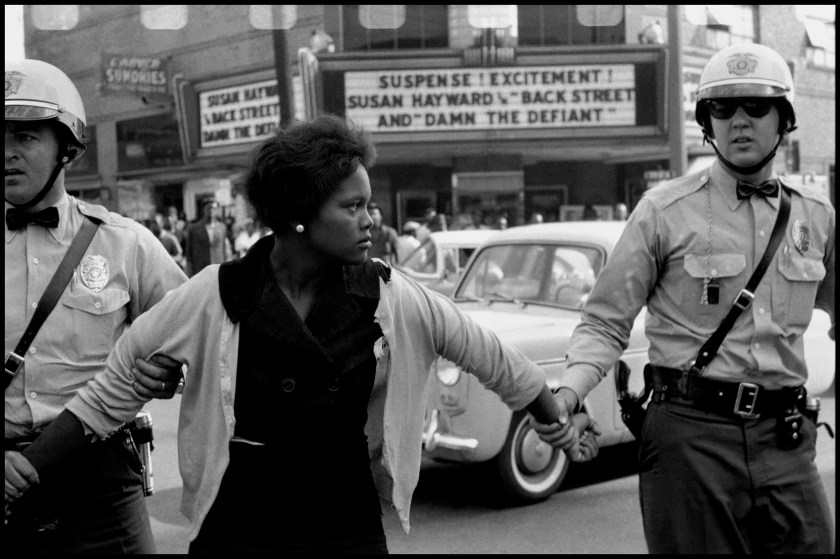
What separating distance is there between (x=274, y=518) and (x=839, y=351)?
2213 mm

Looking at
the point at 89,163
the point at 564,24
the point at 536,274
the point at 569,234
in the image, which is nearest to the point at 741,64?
the point at 569,234

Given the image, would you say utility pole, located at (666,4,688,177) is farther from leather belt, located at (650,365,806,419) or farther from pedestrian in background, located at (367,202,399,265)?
leather belt, located at (650,365,806,419)

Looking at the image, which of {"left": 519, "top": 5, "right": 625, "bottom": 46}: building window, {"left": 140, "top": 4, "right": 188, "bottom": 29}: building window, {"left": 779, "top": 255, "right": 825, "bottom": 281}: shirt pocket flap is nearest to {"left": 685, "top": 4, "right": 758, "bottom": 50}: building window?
{"left": 519, "top": 5, "right": 625, "bottom": 46}: building window

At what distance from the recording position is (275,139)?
2.63m

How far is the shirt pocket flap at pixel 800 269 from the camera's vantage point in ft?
10.9

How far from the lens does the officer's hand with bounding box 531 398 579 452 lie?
3.08 metres

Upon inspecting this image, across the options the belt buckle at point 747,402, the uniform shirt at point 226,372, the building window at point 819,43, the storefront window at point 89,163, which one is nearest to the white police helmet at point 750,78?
the belt buckle at point 747,402

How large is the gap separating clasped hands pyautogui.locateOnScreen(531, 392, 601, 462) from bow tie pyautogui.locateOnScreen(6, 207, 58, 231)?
1.59 m

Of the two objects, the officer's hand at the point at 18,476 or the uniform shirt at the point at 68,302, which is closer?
the officer's hand at the point at 18,476

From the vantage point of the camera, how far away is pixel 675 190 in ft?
11.4

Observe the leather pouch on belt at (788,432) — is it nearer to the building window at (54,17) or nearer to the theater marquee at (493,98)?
the theater marquee at (493,98)

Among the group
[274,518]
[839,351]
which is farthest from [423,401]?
[839,351]

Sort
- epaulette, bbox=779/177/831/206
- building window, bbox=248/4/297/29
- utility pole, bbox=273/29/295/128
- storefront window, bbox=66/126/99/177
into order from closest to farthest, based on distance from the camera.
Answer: epaulette, bbox=779/177/831/206 → utility pole, bbox=273/29/295/128 → building window, bbox=248/4/297/29 → storefront window, bbox=66/126/99/177

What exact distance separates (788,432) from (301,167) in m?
1.72
